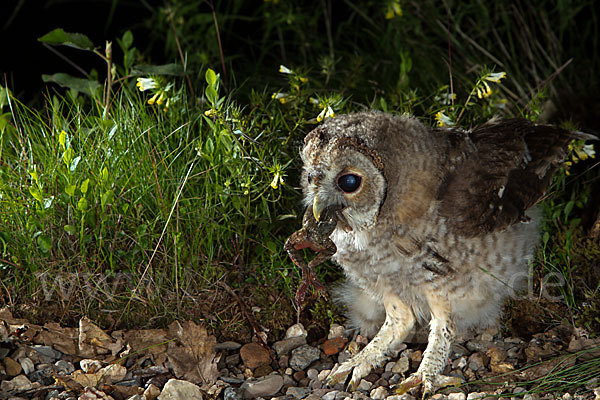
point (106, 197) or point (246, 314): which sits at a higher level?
point (106, 197)

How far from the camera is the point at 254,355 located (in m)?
3.32

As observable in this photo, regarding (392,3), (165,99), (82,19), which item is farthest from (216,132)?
(82,19)

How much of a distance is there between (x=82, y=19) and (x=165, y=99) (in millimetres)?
2254

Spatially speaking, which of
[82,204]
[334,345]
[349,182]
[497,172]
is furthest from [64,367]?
[497,172]

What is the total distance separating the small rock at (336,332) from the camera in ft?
11.6

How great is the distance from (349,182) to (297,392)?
0.91m

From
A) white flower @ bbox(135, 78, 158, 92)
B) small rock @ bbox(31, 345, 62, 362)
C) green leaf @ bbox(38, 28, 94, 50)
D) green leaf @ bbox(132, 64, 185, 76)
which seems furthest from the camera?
green leaf @ bbox(132, 64, 185, 76)

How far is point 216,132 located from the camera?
11.5 ft

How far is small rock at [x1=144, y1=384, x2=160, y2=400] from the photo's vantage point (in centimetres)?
299

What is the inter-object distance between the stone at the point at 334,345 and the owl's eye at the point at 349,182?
911 mm

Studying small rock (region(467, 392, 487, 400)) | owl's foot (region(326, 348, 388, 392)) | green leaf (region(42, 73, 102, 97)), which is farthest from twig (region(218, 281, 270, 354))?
green leaf (region(42, 73, 102, 97))

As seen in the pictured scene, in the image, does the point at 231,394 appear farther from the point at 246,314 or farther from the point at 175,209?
the point at 175,209

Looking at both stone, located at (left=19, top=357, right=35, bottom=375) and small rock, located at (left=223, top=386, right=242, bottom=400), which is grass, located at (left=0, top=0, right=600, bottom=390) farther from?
small rock, located at (left=223, top=386, right=242, bottom=400)

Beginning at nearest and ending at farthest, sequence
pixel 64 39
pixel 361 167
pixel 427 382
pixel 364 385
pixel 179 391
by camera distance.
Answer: pixel 361 167
pixel 179 391
pixel 427 382
pixel 364 385
pixel 64 39
